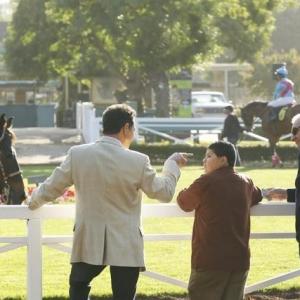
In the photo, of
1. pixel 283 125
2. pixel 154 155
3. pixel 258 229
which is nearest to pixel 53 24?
pixel 154 155

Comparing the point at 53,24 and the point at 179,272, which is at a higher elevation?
the point at 53,24

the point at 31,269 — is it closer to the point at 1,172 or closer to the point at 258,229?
the point at 1,172

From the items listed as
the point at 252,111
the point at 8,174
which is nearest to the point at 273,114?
the point at 252,111

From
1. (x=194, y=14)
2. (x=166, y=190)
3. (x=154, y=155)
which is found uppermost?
(x=194, y=14)

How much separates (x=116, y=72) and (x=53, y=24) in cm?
366

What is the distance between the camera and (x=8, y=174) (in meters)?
10.5

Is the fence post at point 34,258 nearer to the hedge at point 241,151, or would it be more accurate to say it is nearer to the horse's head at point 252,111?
the horse's head at point 252,111

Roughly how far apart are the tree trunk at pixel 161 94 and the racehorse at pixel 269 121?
1457 cm

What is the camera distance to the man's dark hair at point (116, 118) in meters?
6.70

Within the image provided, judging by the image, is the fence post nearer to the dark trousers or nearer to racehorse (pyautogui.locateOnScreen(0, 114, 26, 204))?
the dark trousers

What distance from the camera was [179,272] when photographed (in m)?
10.8

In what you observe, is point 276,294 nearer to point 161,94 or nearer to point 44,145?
point 44,145

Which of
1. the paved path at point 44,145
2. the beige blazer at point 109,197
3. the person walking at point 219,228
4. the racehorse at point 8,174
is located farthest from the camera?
the paved path at point 44,145

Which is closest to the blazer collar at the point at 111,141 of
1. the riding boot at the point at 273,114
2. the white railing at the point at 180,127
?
the riding boot at the point at 273,114
